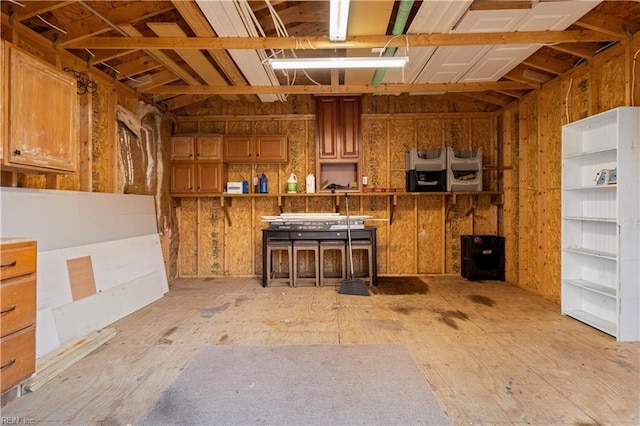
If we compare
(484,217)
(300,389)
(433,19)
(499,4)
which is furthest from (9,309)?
(484,217)

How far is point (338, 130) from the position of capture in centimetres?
523

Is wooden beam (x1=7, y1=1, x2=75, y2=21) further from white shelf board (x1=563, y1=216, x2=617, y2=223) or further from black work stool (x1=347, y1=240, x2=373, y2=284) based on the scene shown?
white shelf board (x1=563, y1=216, x2=617, y2=223)

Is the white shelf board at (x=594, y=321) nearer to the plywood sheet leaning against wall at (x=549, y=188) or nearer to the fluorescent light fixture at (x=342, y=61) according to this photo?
the plywood sheet leaning against wall at (x=549, y=188)

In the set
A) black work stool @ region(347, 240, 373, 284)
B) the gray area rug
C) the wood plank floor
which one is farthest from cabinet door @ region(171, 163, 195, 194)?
the gray area rug

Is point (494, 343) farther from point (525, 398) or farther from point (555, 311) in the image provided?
point (555, 311)

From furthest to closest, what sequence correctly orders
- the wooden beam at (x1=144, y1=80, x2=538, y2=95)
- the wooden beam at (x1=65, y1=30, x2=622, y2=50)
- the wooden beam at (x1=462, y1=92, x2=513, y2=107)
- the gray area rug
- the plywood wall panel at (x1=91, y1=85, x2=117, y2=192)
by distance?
the wooden beam at (x1=462, y1=92, x2=513, y2=107) → the wooden beam at (x1=144, y1=80, x2=538, y2=95) → the plywood wall panel at (x1=91, y1=85, x2=117, y2=192) → the wooden beam at (x1=65, y1=30, x2=622, y2=50) → the gray area rug

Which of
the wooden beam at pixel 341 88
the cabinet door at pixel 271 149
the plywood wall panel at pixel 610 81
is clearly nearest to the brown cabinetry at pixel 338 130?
the cabinet door at pixel 271 149

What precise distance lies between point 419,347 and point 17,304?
296 centimetres

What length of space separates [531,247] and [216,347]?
436cm

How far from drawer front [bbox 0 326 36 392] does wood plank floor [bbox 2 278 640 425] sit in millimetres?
171

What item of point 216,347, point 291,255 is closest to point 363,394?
point 216,347

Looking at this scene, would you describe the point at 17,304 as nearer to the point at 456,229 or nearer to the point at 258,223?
the point at 258,223

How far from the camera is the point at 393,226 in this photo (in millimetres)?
5457

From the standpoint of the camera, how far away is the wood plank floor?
1957 mm
